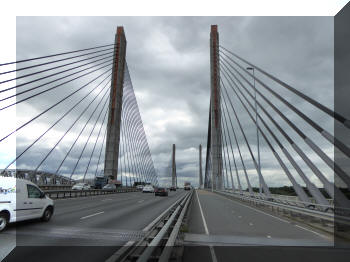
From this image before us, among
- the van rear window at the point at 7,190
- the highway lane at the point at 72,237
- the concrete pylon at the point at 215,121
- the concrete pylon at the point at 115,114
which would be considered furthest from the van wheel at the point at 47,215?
the concrete pylon at the point at 215,121

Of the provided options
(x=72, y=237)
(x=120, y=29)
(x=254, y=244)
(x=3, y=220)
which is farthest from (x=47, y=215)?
(x=120, y=29)

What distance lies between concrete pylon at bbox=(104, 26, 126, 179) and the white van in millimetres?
29249

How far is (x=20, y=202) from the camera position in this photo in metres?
9.49

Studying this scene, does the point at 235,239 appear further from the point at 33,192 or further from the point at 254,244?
the point at 33,192

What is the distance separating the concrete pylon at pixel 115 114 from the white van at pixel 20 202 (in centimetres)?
2925

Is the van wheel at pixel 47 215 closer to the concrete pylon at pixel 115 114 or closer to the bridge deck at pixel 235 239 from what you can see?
the bridge deck at pixel 235 239

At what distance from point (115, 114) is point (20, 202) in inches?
1245

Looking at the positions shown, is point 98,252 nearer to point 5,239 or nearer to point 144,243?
point 144,243

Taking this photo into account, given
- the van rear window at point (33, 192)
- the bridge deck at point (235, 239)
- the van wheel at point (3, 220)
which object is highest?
the van rear window at point (33, 192)

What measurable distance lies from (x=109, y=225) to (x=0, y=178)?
13.2ft

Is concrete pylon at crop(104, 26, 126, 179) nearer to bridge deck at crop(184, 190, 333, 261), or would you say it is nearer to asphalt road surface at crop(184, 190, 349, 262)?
bridge deck at crop(184, 190, 333, 261)

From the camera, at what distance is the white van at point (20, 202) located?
886 centimetres

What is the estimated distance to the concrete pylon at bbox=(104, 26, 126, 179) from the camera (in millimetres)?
39500

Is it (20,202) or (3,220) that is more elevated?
(20,202)
